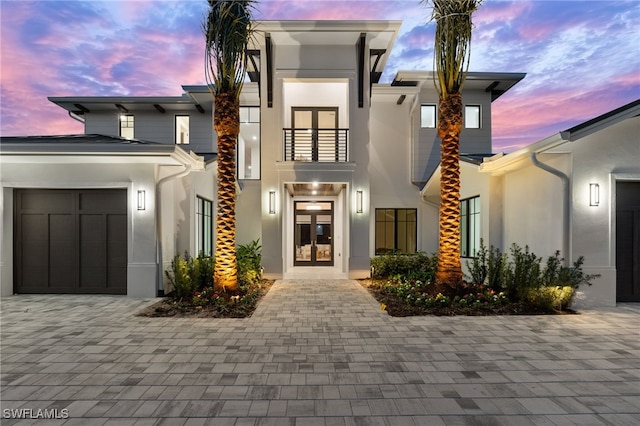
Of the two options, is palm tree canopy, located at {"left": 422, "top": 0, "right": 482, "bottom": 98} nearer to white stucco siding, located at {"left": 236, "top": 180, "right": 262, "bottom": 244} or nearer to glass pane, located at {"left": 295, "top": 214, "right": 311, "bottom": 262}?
glass pane, located at {"left": 295, "top": 214, "right": 311, "bottom": 262}

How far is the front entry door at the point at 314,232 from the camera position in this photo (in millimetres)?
13617

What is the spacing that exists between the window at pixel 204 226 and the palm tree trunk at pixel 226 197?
8.00 feet

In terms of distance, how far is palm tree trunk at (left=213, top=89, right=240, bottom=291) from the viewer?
708 centimetres

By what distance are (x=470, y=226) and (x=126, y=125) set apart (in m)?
16.2

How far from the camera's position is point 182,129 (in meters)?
15.0

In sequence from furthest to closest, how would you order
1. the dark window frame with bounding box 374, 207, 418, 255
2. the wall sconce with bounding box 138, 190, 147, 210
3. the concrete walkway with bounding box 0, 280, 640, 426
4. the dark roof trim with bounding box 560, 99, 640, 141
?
the dark window frame with bounding box 374, 207, 418, 255 → the wall sconce with bounding box 138, 190, 147, 210 → the dark roof trim with bounding box 560, 99, 640, 141 → the concrete walkway with bounding box 0, 280, 640, 426

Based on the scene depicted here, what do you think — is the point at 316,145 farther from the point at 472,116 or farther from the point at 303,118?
the point at 472,116

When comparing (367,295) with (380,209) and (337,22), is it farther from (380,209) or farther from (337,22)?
(337,22)

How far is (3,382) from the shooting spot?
11.3ft

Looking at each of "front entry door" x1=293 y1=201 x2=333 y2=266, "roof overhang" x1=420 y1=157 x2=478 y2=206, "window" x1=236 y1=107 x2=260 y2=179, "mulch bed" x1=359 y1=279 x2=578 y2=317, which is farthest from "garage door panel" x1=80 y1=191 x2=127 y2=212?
"roof overhang" x1=420 y1=157 x2=478 y2=206

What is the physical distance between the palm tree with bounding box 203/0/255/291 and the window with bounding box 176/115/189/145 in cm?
861

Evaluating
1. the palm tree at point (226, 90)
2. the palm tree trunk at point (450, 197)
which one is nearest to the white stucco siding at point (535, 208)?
the palm tree trunk at point (450, 197)

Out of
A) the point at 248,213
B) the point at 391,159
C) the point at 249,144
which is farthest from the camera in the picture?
the point at 249,144

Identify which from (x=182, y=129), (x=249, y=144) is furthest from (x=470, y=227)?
(x=182, y=129)
